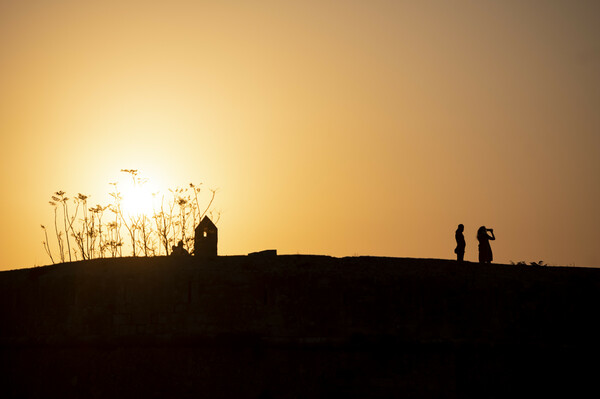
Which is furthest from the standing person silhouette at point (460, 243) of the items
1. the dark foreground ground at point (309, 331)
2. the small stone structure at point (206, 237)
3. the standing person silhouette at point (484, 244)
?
the small stone structure at point (206, 237)

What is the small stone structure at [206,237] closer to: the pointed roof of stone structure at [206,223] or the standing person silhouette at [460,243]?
the pointed roof of stone structure at [206,223]

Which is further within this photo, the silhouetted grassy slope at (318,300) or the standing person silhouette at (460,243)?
the standing person silhouette at (460,243)

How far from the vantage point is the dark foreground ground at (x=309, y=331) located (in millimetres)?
12477

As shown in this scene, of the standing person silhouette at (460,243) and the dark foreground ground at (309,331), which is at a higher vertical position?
the standing person silhouette at (460,243)

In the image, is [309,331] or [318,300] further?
[318,300]

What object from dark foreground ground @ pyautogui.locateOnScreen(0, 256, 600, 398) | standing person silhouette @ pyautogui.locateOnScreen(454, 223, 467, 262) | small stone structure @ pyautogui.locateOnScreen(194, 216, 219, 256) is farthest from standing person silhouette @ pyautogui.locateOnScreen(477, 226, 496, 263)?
small stone structure @ pyautogui.locateOnScreen(194, 216, 219, 256)

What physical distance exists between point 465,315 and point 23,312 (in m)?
7.07

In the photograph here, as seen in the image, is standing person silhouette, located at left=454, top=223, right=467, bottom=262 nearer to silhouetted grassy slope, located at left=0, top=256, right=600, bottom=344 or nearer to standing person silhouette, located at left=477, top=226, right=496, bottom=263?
standing person silhouette, located at left=477, top=226, right=496, bottom=263

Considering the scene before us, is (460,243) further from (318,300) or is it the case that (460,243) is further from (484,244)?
(318,300)

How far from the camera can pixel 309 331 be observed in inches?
497

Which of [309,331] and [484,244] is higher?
[484,244]

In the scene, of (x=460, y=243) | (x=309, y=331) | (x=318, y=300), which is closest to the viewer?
(x=309, y=331)

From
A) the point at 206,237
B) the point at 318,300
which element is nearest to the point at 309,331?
the point at 318,300

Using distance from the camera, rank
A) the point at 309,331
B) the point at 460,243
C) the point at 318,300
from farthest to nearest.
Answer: the point at 460,243 < the point at 318,300 < the point at 309,331
